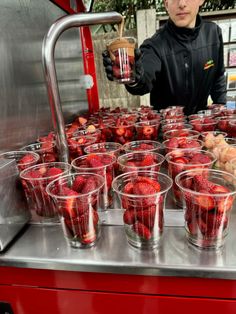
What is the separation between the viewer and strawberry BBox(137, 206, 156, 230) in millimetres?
716

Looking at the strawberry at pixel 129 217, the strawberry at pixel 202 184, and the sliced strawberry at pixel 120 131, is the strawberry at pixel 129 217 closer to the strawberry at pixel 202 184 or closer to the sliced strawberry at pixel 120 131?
the strawberry at pixel 202 184

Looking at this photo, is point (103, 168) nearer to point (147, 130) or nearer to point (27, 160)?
point (27, 160)

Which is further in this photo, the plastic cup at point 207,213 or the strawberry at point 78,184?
the strawberry at point 78,184

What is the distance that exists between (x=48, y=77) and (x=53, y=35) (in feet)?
0.44

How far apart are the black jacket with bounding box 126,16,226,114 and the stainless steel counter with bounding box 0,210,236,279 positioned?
5.95ft

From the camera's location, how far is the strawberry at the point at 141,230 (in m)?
0.73

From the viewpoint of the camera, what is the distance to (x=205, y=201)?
68cm

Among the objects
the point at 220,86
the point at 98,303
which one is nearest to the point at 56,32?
the point at 98,303

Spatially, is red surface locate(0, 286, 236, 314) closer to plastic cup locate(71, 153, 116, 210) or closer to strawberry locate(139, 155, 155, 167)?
plastic cup locate(71, 153, 116, 210)

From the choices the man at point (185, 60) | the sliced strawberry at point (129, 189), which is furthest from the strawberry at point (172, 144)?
the man at point (185, 60)

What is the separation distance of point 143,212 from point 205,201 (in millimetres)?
164

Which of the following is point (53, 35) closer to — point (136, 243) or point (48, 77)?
point (48, 77)

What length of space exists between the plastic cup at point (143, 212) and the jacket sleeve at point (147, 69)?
4.18 ft

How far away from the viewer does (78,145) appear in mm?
1229
